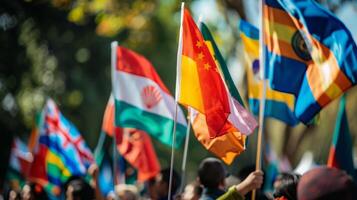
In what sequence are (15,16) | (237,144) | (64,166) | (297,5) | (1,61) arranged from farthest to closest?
(1,61) → (15,16) → (64,166) → (297,5) → (237,144)

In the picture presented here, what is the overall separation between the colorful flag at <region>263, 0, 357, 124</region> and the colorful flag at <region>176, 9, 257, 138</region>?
1.05 meters

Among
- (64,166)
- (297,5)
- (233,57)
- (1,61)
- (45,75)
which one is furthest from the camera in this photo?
(45,75)

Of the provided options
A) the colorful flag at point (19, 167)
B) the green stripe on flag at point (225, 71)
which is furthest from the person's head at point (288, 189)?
the colorful flag at point (19, 167)

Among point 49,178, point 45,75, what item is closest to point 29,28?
point 45,75

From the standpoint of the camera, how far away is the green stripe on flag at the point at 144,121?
399 inches

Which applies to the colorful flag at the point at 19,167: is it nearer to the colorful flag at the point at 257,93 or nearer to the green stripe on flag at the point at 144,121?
the green stripe on flag at the point at 144,121

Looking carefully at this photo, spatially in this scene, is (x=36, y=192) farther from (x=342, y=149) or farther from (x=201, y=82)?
(x=342, y=149)

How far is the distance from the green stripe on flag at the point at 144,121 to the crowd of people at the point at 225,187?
48cm

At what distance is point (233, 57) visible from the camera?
2200cm

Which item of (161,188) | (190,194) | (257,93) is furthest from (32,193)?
(257,93)

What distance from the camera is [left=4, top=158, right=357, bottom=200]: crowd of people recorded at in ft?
13.9

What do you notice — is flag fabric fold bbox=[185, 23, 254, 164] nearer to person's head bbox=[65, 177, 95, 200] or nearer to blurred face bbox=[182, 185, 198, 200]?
blurred face bbox=[182, 185, 198, 200]

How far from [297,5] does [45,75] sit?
21.1 metres

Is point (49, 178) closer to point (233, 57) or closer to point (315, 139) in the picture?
point (233, 57)
